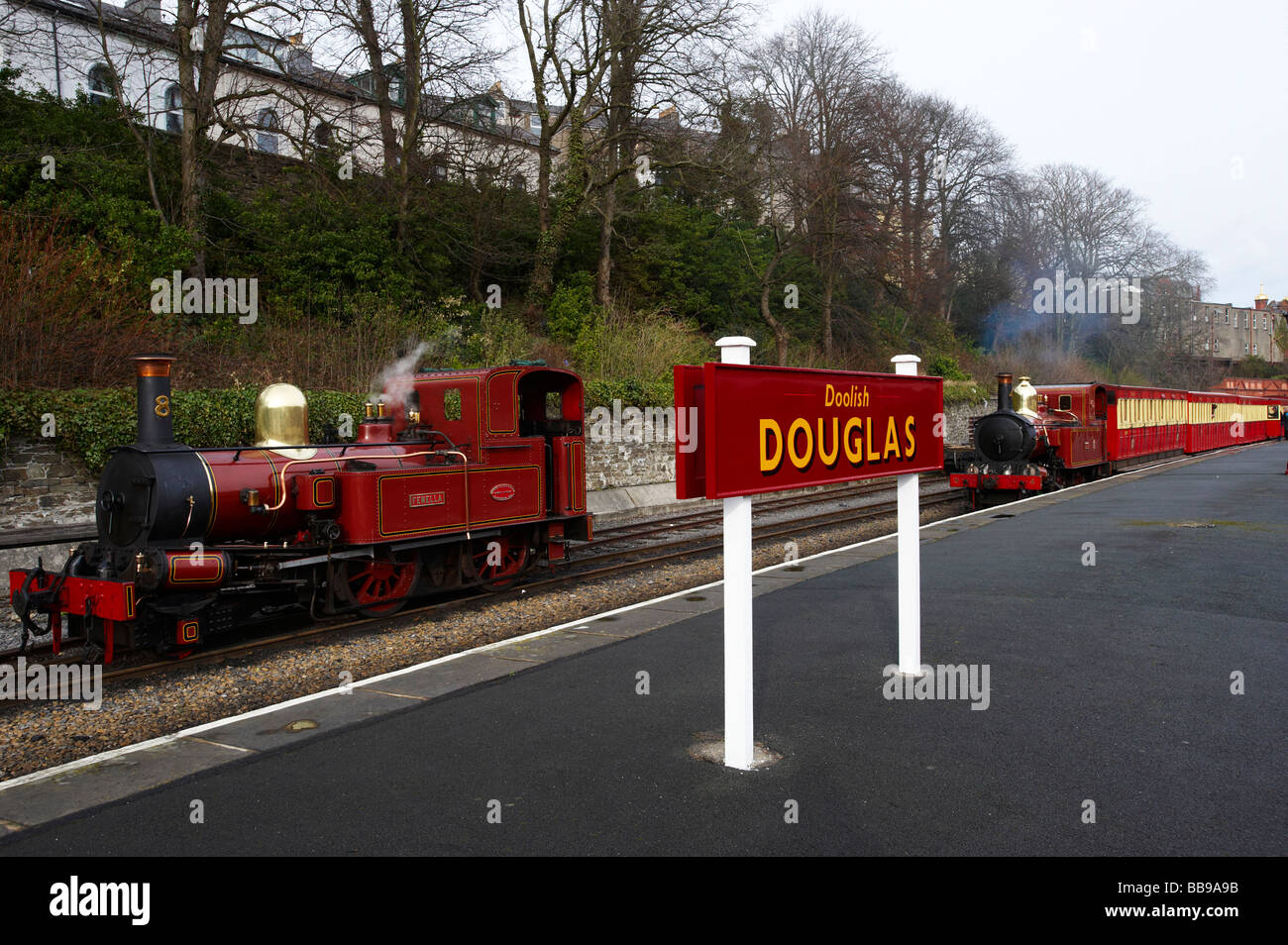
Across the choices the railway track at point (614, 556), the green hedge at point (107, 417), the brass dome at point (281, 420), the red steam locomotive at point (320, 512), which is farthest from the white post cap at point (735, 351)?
the green hedge at point (107, 417)

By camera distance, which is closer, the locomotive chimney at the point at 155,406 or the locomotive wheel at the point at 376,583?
the locomotive chimney at the point at 155,406

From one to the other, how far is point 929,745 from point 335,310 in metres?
19.0

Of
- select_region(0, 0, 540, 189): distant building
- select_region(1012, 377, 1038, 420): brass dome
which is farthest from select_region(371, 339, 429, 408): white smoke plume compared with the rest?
select_region(1012, 377, 1038, 420): brass dome

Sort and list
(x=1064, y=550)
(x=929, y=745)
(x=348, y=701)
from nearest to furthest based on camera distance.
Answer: (x=929, y=745)
(x=348, y=701)
(x=1064, y=550)

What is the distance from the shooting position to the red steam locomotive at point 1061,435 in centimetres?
1969

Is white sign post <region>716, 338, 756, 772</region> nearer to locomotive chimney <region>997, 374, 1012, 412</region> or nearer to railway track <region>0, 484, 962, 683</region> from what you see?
railway track <region>0, 484, 962, 683</region>

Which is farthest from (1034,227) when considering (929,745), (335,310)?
(929,745)

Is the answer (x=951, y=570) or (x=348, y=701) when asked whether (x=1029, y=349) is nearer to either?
(x=951, y=570)

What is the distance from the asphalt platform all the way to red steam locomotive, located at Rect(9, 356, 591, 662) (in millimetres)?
2544

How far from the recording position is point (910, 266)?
4591 centimetres

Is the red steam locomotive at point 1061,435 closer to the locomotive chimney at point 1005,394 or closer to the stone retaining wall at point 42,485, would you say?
the locomotive chimney at point 1005,394

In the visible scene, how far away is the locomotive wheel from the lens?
31.0 ft

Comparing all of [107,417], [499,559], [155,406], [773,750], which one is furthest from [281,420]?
[773,750]

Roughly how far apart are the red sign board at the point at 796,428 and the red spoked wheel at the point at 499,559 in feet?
20.3
